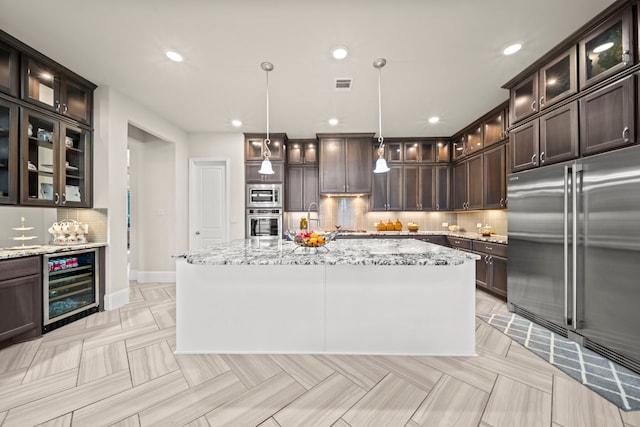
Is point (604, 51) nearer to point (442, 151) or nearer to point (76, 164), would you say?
point (442, 151)

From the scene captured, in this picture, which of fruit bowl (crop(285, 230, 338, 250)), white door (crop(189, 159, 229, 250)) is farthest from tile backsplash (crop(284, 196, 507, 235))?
fruit bowl (crop(285, 230, 338, 250))

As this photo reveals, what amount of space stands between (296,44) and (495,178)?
338 centimetres

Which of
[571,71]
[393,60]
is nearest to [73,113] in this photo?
[393,60]

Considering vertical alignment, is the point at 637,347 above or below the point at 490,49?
below

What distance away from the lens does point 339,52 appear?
2447mm

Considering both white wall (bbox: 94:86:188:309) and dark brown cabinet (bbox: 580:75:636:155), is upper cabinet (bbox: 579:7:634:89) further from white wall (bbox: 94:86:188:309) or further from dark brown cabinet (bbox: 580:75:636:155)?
white wall (bbox: 94:86:188:309)

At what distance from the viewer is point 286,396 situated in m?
1.65

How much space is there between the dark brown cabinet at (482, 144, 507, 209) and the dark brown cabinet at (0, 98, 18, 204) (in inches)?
222

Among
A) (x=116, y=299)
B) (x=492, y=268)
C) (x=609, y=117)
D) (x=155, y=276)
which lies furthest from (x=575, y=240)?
(x=155, y=276)

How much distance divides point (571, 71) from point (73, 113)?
5191 millimetres

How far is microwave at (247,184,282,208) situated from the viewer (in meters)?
4.90

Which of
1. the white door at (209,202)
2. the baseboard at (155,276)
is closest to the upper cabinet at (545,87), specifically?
the white door at (209,202)

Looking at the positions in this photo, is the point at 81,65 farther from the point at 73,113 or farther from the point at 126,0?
the point at 126,0

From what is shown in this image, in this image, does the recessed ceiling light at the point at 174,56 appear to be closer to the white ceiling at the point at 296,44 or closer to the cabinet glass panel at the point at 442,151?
the white ceiling at the point at 296,44
